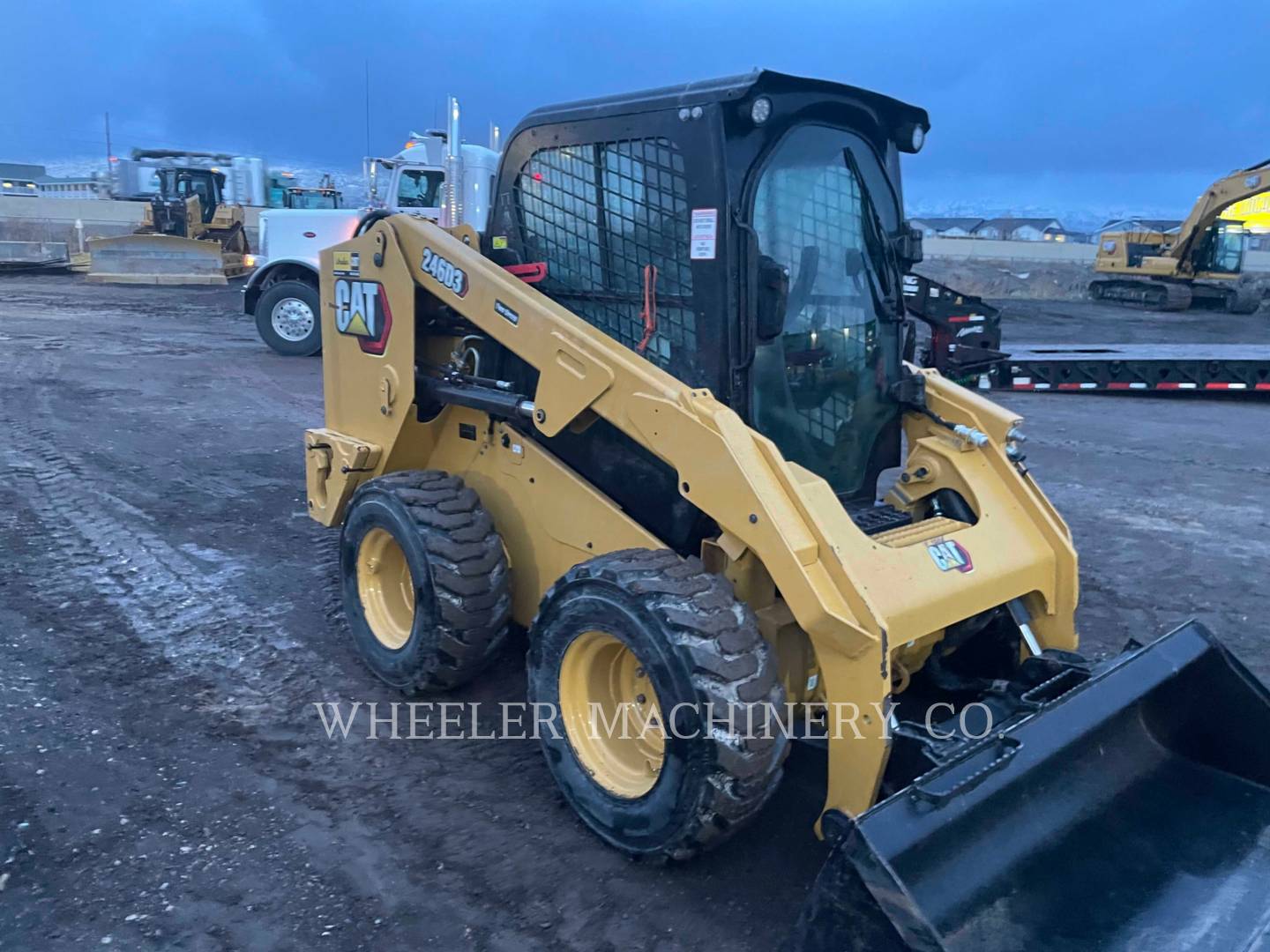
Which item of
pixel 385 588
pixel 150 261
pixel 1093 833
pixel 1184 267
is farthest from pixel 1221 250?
pixel 1093 833

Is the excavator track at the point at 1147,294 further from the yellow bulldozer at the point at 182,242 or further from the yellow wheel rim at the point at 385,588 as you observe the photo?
the yellow wheel rim at the point at 385,588

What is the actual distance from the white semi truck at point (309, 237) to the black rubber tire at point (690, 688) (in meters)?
9.83

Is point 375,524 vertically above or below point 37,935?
above

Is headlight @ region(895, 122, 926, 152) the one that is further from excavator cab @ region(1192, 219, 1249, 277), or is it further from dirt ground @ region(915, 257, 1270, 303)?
dirt ground @ region(915, 257, 1270, 303)

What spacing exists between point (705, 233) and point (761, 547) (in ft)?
3.64

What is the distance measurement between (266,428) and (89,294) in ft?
45.5

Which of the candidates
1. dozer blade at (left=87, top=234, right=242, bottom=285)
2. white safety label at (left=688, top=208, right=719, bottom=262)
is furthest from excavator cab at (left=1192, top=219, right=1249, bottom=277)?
white safety label at (left=688, top=208, right=719, bottom=262)

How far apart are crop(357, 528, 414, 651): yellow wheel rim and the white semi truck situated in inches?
332

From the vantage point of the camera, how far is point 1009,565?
3.34m

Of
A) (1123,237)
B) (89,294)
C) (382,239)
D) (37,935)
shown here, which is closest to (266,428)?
(382,239)

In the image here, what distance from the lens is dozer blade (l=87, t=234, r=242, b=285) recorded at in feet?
72.0

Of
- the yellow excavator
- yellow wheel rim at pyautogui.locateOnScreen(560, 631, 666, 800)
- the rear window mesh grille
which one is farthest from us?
the yellow excavator

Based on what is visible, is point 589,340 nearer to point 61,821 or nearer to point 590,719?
point 590,719

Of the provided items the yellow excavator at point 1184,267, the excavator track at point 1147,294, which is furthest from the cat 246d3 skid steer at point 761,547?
the excavator track at point 1147,294
